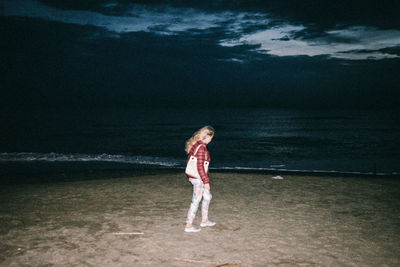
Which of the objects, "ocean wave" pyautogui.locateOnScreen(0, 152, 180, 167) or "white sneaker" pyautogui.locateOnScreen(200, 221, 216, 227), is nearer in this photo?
"white sneaker" pyautogui.locateOnScreen(200, 221, 216, 227)

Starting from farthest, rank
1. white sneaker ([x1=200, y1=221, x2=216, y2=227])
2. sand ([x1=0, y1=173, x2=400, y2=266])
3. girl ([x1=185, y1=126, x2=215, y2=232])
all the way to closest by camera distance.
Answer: white sneaker ([x1=200, y1=221, x2=216, y2=227]), girl ([x1=185, y1=126, x2=215, y2=232]), sand ([x1=0, y1=173, x2=400, y2=266])

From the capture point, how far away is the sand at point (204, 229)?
4191mm

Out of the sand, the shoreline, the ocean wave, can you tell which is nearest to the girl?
the sand

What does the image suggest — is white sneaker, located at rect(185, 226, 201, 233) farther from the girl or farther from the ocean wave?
the ocean wave

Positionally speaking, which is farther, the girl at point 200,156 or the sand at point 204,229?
the girl at point 200,156

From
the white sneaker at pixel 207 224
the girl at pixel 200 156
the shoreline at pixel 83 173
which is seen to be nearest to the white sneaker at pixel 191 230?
the girl at pixel 200 156

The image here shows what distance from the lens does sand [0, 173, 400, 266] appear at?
4.19 m

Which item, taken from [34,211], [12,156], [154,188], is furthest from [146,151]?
[34,211]

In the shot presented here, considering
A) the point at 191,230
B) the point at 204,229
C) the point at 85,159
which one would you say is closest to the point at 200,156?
the point at 191,230

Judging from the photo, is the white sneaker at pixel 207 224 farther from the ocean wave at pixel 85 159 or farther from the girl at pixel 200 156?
the ocean wave at pixel 85 159

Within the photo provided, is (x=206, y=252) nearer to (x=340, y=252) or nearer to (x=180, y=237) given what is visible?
(x=180, y=237)

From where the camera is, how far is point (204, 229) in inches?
211

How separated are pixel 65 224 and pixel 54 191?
329 cm

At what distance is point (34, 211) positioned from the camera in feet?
21.3
